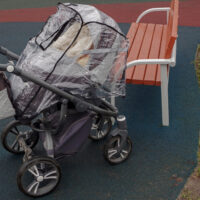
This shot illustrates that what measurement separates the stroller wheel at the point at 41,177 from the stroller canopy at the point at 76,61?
0.41m

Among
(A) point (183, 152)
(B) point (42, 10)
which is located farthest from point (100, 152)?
(B) point (42, 10)

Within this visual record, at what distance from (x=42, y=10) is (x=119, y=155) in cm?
448

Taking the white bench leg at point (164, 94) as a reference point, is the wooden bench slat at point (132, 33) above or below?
above

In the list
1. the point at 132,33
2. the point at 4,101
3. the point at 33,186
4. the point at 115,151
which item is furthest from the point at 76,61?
the point at 132,33

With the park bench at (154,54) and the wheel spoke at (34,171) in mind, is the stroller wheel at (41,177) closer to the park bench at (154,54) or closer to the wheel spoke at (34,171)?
the wheel spoke at (34,171)

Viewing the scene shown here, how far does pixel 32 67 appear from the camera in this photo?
2365mm

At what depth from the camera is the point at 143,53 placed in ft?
11.5

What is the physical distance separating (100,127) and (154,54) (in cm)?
104

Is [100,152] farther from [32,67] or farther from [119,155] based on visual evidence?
[32,67]

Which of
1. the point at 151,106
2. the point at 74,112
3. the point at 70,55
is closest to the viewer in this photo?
the point at 70,55

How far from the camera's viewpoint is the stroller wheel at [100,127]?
312cm

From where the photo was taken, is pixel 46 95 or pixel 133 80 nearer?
pixel 46 95

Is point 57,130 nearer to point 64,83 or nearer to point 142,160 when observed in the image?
point 64,83

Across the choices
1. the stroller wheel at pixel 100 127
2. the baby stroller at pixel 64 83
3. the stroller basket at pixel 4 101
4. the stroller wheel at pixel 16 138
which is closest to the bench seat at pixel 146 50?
the stroller wheel at pixel 100 127
